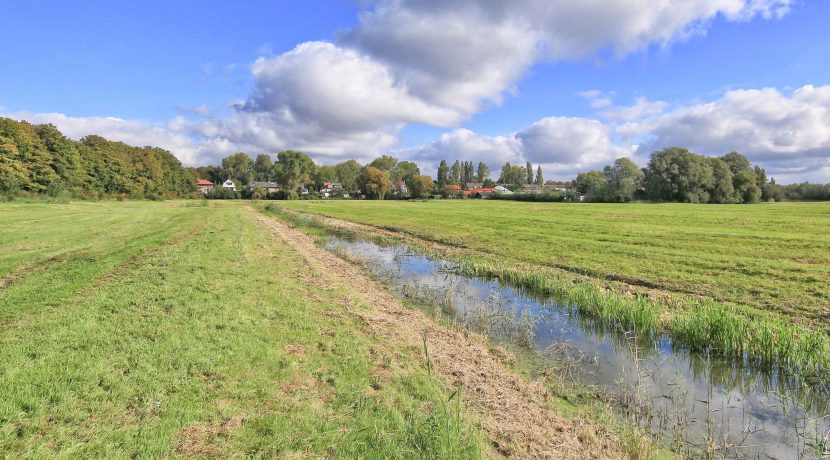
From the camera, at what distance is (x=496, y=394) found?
6426 millimetres

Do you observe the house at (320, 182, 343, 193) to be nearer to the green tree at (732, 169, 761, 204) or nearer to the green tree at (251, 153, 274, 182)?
the green tree at (251, 153, 274, 182)

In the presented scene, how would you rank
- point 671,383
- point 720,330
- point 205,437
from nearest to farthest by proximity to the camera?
1. point 205,437
2. point 671,383
3. point 720,330

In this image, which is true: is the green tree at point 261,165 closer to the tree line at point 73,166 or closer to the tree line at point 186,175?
the tree line at point 186,175

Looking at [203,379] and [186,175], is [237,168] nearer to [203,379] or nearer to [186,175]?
[186,175]

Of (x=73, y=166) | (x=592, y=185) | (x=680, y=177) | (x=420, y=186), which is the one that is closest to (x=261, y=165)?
(x=420, y=186)

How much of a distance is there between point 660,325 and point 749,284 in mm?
6466

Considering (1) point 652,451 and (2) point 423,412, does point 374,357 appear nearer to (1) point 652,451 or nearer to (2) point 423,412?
(2) point 423,412

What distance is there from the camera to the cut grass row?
313 inches

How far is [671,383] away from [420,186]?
13319 centimetres

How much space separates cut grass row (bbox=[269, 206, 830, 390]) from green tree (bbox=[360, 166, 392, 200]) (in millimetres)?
123812

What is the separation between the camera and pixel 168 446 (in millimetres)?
4402

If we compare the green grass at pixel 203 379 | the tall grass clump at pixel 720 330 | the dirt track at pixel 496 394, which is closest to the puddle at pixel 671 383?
the tall grass clump at pixel 720 330

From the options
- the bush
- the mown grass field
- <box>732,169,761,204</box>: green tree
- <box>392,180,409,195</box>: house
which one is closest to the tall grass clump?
the mown grass field

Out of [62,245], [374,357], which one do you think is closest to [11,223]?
[62,245]
